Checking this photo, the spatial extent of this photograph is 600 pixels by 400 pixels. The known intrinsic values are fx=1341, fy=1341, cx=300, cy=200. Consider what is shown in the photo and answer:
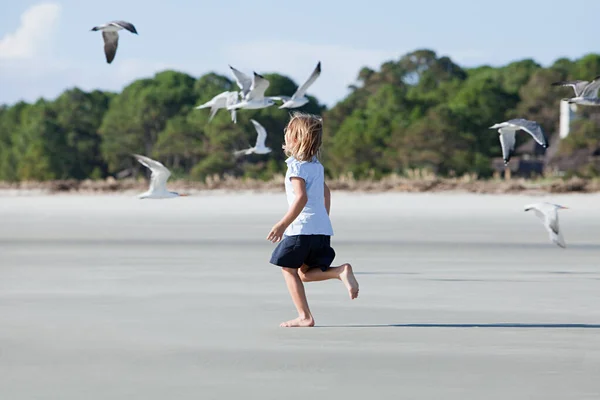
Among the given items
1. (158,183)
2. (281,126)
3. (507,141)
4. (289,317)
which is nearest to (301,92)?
(158,183)

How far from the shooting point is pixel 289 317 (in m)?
9.33

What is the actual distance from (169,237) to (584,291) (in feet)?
31.0

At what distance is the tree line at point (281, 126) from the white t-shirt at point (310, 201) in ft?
138

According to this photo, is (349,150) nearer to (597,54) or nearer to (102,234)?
(597,54)

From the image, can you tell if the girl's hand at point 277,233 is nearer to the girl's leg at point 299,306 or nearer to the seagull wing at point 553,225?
the girl's leg at point 299,306

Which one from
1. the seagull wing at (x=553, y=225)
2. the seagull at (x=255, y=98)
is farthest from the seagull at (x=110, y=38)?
the seagull wing at (x=553, y=225)

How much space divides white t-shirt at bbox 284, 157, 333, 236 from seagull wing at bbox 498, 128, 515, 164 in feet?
23.6

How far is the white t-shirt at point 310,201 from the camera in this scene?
A: 8742mm

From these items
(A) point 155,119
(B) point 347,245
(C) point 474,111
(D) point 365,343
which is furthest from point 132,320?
(A) point 155,119

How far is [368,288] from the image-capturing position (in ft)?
37.4

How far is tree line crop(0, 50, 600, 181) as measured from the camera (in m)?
59.1

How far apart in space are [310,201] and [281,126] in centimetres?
5866

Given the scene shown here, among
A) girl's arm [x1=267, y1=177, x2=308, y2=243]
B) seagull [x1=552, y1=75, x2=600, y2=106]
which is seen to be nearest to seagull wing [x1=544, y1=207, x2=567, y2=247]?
seagull [x1=552, y1=75, x2=600, y2=106]

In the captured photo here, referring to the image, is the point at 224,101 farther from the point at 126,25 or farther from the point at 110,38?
the point at 126,25
